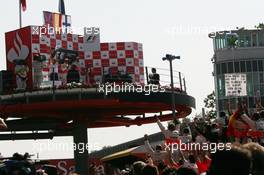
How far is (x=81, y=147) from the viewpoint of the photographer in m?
38.0

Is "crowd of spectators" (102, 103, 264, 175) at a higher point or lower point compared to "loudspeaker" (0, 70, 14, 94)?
lower

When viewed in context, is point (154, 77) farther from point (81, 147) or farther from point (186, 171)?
point (186, 171)

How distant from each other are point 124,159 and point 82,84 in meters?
5.53

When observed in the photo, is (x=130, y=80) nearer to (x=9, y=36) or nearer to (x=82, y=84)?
(x=82, y=84)

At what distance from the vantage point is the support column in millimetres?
37688

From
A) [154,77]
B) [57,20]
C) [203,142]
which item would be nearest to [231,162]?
[203,142]

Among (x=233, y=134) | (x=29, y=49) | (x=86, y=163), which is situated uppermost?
(x=29, y=49)

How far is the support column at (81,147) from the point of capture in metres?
37.7

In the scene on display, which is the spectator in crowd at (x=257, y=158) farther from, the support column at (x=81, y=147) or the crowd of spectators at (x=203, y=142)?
the support column at (x=81, y=147)

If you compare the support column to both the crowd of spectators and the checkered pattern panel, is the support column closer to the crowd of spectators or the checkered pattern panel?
the checkered pattern panel

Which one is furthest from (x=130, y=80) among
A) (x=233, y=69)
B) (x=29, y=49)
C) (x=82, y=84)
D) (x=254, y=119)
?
(x=233, y=69)

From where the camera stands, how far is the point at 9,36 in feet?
117

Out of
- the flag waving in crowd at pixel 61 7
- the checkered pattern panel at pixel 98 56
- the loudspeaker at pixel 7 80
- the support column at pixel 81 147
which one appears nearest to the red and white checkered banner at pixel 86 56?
the checkered pattern panel at pixel 98 56

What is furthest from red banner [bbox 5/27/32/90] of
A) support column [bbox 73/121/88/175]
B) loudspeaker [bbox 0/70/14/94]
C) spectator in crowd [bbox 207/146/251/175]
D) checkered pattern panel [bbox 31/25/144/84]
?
spectator in crowd [bbox 207/146/251/175]
